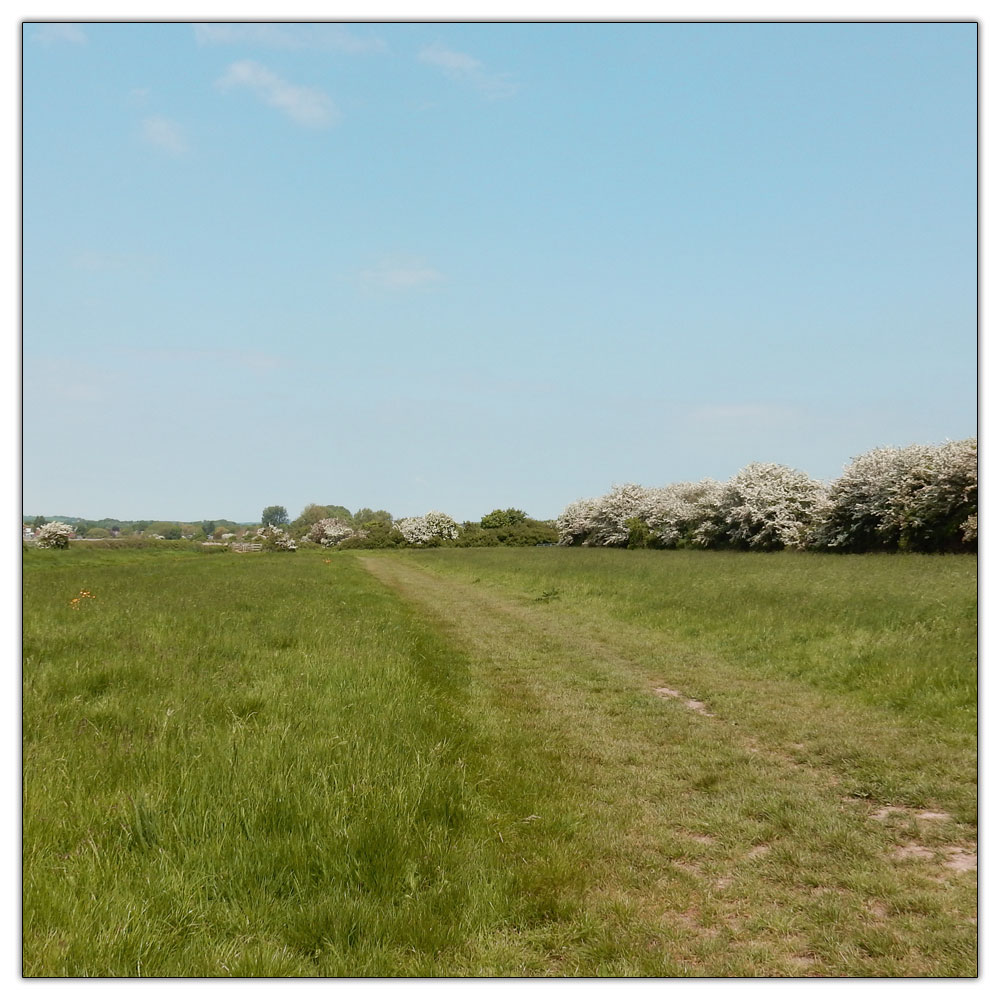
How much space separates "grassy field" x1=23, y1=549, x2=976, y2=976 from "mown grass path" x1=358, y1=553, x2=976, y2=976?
28 mm

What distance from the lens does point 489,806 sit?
6.64 m

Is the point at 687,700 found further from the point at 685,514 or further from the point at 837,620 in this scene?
the point at 685,514

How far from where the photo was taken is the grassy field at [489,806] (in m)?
4.38

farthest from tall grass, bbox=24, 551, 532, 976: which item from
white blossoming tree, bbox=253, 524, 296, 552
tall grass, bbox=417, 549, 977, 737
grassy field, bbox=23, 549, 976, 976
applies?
white blossoming tree, bbox=253, 524, 296, 552

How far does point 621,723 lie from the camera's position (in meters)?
9.73

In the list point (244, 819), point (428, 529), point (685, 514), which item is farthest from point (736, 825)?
point (428, 529)

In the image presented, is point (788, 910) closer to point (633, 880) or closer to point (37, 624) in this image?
point (633, 880)

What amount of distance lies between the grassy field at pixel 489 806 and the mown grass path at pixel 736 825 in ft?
0.09

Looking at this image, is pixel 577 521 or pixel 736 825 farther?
pixel 577 521

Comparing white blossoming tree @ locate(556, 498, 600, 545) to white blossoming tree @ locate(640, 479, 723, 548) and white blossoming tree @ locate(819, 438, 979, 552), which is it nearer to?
white blossoming tree @ locate(640, 479, 723, 548)

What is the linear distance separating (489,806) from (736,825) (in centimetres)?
222
